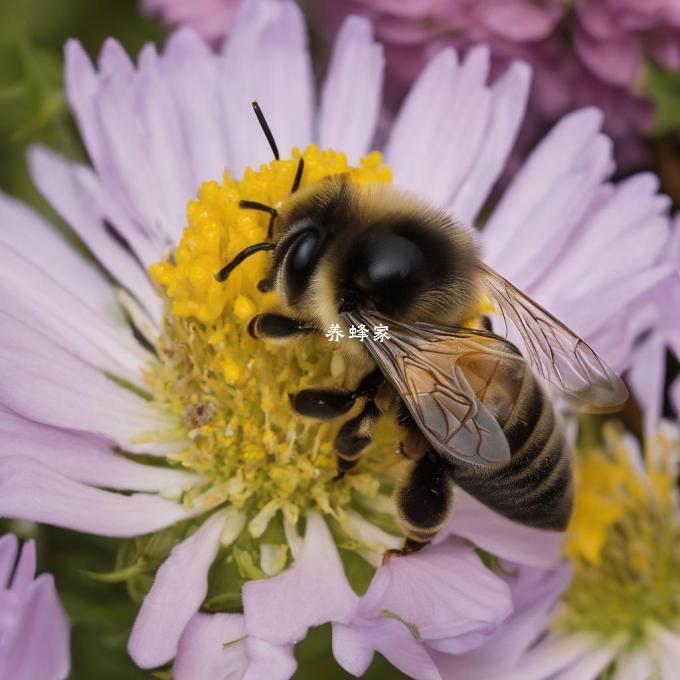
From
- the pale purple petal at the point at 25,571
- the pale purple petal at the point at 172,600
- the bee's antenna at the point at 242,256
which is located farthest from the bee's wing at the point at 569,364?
the pale purple petal at the point at 25,571

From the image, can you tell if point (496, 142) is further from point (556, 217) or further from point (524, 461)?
point (524, 461)

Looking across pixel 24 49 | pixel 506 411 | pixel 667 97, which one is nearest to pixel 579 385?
pixel 506 411

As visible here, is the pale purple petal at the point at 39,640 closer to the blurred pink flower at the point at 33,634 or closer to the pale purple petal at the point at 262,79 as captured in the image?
the blurred pink flower at the point at 33,634

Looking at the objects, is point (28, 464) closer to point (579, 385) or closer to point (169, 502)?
point (169, 502)

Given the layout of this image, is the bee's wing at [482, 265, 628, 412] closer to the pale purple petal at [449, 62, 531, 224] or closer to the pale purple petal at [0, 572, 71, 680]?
the pale purple petal at [449, 62, 531, 224]

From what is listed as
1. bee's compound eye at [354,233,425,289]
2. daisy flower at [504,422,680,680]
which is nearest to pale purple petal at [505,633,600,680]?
daisy flower at [504,422,680,680]

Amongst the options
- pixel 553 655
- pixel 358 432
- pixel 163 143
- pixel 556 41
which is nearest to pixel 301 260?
pixel 358 432

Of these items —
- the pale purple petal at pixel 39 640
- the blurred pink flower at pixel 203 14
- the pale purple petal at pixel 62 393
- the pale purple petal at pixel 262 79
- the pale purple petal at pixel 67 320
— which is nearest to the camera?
the pale purple petal at pixel 39 640
